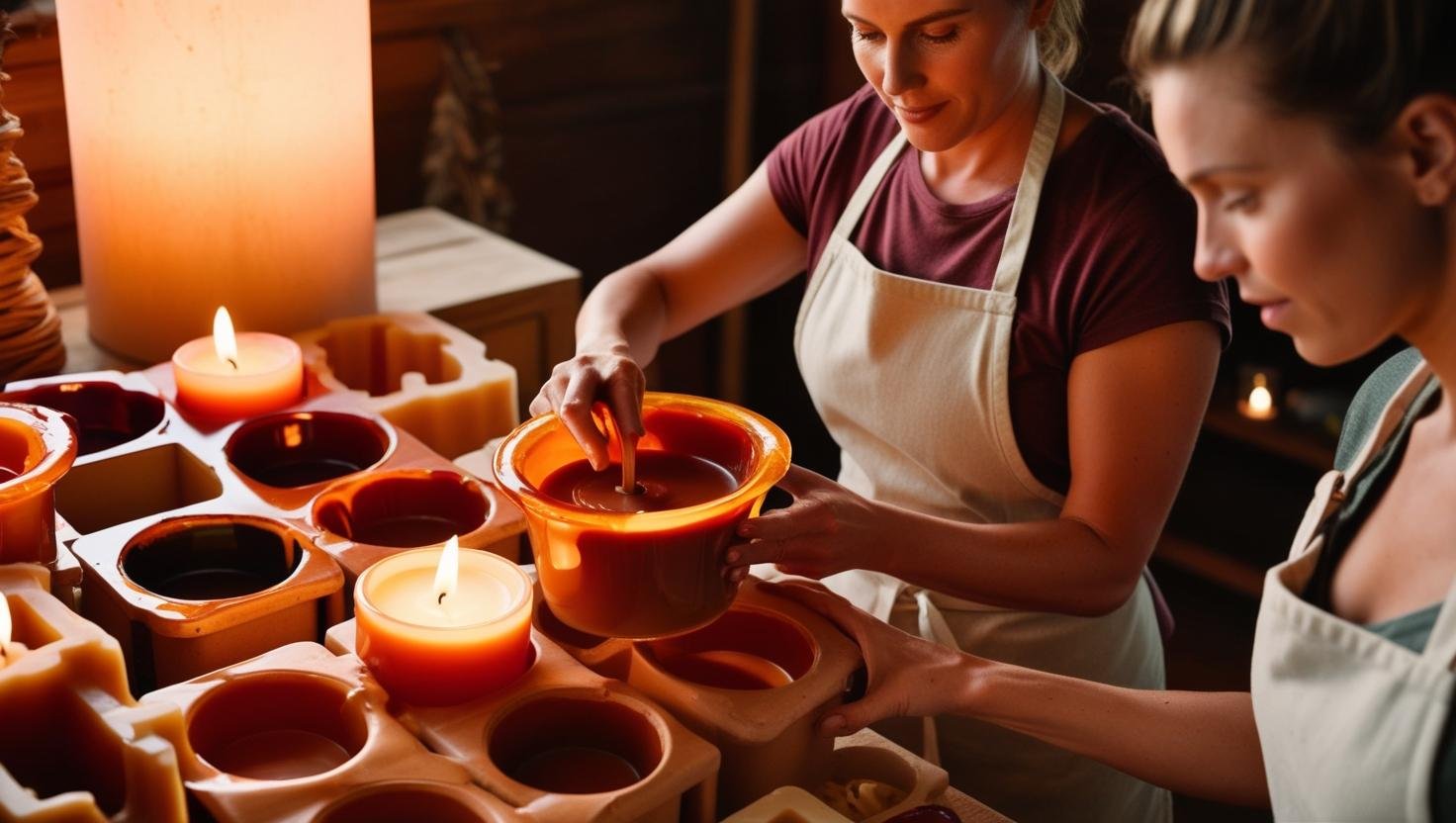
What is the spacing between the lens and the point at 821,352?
177 cm

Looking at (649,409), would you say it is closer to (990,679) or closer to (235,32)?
(990,679)

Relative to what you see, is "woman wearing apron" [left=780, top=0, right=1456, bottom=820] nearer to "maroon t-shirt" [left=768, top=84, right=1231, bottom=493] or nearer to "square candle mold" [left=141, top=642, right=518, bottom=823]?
"maroon t-shirt" [left=768, top=84, right=1231, bottom=493]

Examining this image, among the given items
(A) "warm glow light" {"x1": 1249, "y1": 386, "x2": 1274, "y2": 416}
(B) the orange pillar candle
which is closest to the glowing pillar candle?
(B) the orange pillar candle

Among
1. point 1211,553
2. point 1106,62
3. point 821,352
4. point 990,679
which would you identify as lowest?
point 1211,553

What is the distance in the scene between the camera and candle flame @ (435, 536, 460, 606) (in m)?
1.24

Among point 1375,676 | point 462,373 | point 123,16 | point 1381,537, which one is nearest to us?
point 1375,676

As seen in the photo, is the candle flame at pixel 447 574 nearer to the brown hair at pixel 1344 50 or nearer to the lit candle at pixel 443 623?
the lit candle at pixel 443 623

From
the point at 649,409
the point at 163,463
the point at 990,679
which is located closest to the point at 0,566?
the point at 163,463

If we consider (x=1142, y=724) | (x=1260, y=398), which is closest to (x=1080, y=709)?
(x=1142, y=724)

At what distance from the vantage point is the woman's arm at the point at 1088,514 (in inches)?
57.0

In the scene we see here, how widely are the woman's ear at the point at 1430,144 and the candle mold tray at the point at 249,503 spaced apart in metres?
0.88

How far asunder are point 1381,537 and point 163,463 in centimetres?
121

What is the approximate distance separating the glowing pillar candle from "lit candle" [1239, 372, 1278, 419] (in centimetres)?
213

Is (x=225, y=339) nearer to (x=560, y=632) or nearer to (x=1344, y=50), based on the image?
(x=560, y=632)
